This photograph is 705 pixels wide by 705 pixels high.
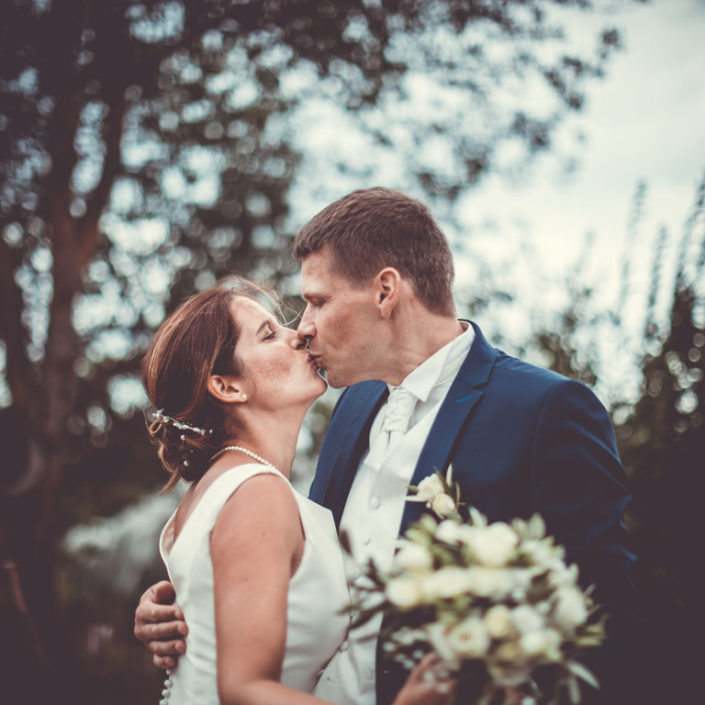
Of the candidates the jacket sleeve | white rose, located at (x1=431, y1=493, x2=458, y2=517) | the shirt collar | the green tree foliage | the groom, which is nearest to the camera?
white rose, located at (x1=431, y1=493, x2=458, y2=517)

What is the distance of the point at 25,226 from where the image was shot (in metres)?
8.10

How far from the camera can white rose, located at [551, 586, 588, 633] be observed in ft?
4.99

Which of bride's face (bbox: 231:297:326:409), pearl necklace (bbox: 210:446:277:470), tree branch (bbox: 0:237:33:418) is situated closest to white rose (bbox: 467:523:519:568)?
pearl necklace (bbox: 210:446:277:470)

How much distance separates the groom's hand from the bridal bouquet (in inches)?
44.7

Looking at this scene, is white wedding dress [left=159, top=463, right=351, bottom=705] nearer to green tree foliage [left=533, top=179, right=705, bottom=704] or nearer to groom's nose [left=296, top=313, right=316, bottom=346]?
groom's nose [left=296, top=313, right=316, bottom=346]

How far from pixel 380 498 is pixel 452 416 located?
451mm

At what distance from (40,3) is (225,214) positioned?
3.48 metres

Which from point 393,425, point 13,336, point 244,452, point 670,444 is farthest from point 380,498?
point 13,336

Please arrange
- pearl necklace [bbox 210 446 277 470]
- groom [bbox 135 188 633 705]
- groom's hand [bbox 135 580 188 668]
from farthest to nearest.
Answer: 1. pearl necklace [bbox 210 446 277 470]
2. groom's hand [bbox 135 580 188 668]
3. groom [bbox 135 188 633 705]

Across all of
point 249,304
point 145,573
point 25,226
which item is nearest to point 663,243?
point 249,304

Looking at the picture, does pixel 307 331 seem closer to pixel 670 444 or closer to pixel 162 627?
pixel 162 627

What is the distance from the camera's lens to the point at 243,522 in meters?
2.19

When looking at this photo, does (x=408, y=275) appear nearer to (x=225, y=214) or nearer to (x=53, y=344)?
(x=53, y=344)

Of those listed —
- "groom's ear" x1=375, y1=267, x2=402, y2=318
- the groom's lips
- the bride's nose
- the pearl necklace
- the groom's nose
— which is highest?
"groom's ear" x1=375, y1=267, x2=402, y2=318
